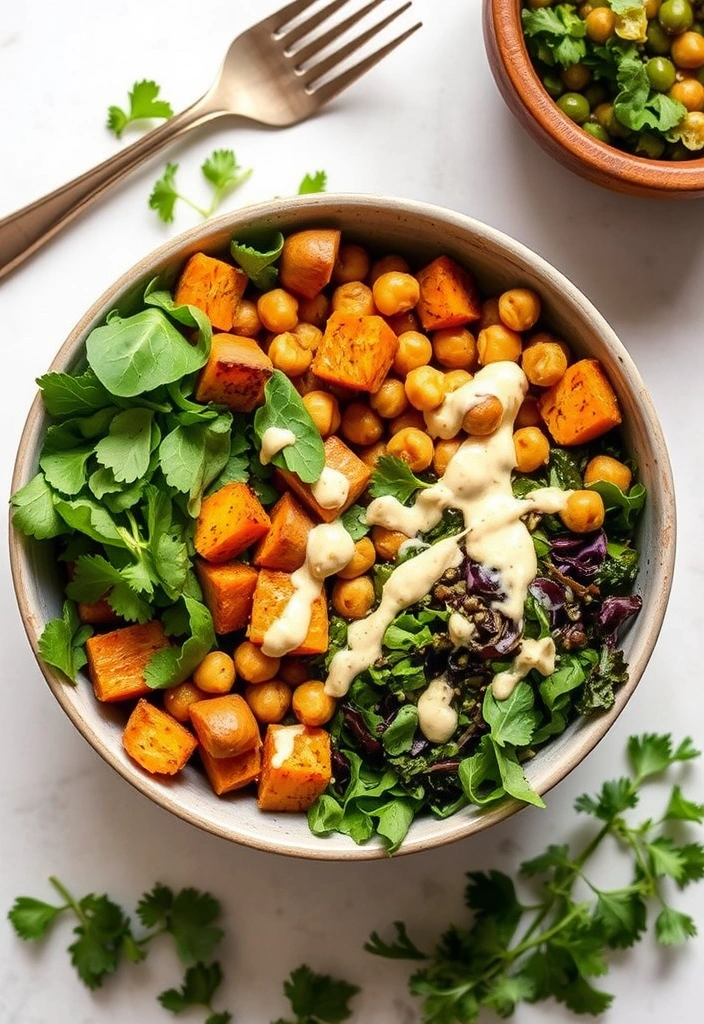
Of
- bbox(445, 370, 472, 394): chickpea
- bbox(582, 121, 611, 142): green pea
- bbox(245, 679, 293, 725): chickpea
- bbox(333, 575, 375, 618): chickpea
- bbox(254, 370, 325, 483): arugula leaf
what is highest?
bbox(254, 370, 325, 483): arugula leaf

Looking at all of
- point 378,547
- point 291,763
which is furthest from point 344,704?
point 378,547

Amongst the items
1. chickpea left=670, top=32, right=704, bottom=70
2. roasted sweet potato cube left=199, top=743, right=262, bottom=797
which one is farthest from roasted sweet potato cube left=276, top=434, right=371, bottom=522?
chickpea left=670, top=32, right=704, bottom=70

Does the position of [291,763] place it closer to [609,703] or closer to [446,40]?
[609,703]

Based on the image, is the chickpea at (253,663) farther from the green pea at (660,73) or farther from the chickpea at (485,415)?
the green pea at (660,73)

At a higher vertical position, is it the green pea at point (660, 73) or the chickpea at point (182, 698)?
the green pea at point (660, 73)

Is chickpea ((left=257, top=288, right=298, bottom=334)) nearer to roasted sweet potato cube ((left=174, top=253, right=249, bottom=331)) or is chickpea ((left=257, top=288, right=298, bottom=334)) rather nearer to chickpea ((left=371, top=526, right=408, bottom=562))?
roasted sweet potato cube ((left=174, top=253, right=249, bottom=331))

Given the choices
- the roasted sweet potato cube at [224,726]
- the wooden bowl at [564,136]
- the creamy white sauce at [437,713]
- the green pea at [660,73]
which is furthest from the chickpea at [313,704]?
the green pea at [660,73]
